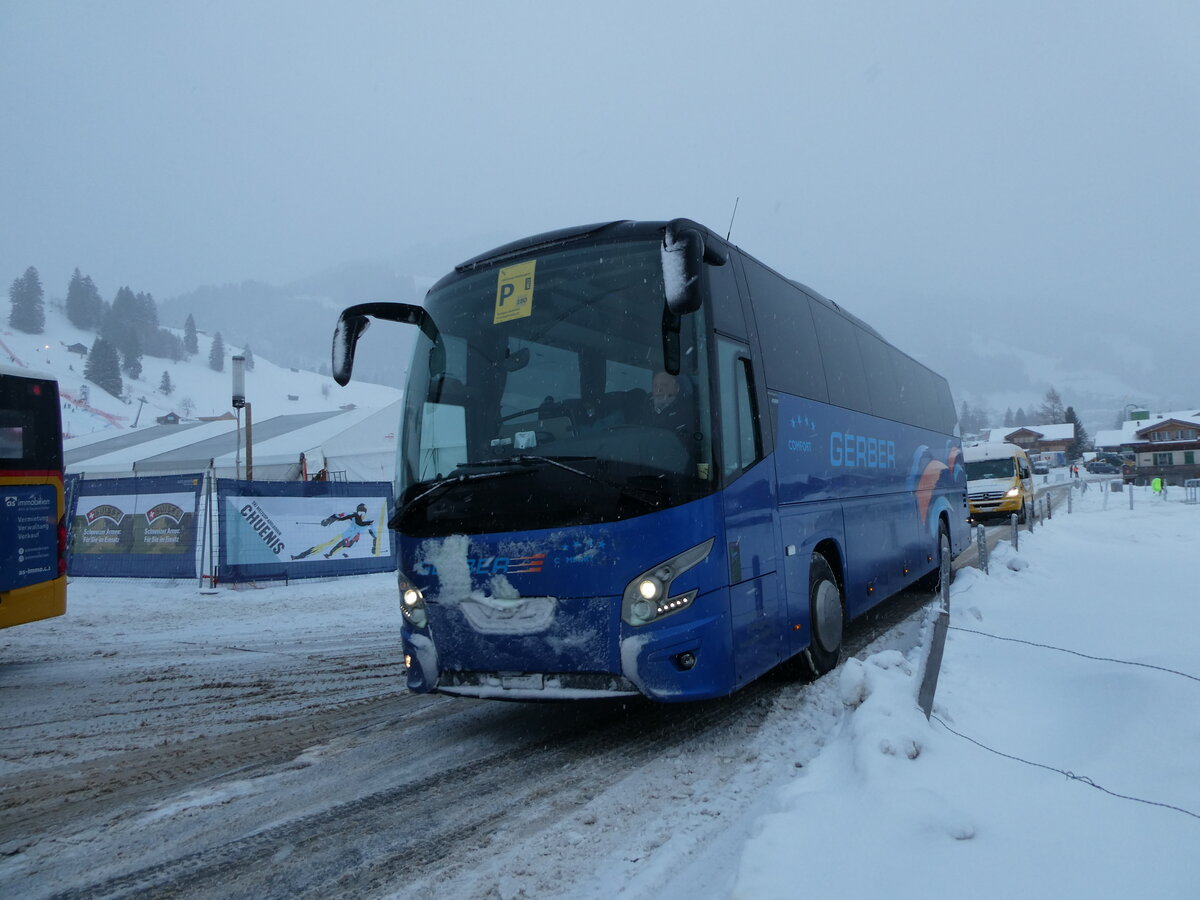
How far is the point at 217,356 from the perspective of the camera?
153m

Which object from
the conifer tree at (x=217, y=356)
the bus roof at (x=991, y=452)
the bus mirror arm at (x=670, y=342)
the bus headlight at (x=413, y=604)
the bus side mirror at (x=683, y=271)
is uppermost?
the conifer tree at (x=217, y=356)

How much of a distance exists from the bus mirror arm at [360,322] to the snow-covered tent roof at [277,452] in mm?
22214

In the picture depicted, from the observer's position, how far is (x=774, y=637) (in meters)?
5.26

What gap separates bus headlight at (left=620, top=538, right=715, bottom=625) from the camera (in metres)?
4.36

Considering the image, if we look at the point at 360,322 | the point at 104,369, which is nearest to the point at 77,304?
the point at 104,369

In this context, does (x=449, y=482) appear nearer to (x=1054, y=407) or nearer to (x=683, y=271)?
(x=683, y=271)

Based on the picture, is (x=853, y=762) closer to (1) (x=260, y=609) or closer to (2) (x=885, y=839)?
(2) (x=885, y=839)

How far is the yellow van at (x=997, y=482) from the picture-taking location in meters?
24.3

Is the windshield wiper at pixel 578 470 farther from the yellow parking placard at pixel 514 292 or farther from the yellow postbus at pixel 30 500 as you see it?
the yellow postbus at pixel 30 500

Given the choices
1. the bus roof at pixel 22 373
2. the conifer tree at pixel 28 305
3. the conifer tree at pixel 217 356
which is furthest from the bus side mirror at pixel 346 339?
the conifer tree at pixel 217 356

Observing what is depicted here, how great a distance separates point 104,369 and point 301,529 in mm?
117448

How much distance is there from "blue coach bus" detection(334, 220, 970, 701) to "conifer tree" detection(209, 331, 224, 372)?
6435 inches

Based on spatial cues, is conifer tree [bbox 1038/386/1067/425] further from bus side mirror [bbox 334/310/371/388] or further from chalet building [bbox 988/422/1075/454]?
bus side mirror [bbox 334/310/371/388]

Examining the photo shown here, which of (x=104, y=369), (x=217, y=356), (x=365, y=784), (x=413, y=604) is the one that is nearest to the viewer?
(x=365, y=784)
